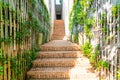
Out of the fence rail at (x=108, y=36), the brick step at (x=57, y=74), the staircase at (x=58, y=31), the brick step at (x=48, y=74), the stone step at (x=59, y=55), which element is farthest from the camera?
the staircase at (x=58, y=31)

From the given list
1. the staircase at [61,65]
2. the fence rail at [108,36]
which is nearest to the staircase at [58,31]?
the staircase at [61,65]

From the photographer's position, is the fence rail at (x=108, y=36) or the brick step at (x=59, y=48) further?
the brick step at (x=59, y=48)

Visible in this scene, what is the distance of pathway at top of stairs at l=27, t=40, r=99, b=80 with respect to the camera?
15.4ft

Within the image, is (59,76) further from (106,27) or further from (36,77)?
(106,27)

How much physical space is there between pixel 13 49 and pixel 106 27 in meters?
1.76

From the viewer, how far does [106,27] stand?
3762 mm

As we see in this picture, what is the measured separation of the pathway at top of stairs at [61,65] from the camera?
469cm

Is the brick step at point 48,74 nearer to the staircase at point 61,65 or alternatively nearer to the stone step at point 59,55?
the staircase at point 61,65

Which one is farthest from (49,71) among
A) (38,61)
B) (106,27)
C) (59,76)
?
(106,27)

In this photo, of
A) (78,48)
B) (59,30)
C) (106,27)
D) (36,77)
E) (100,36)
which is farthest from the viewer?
(59,30)

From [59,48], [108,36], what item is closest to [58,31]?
[59,48]

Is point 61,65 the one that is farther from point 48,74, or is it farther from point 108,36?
point 108,36

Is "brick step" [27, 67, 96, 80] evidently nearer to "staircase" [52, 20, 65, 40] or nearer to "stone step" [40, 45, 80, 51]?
"stone step" [40, 45, 80, 51]

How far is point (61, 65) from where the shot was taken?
5.34 meters
